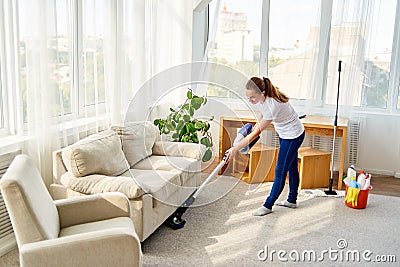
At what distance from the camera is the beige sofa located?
3053mm

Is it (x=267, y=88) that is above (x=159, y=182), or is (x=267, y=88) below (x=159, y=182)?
above

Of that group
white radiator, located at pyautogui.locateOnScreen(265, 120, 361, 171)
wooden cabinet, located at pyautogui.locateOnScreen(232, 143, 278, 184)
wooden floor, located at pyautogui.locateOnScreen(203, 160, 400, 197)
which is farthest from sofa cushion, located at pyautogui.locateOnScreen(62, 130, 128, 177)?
white radiator, located at pyautogui.locateOnScreen(265, 120, 361, 171)

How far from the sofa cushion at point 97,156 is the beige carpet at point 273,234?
590 mm

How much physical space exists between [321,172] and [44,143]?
107 inches

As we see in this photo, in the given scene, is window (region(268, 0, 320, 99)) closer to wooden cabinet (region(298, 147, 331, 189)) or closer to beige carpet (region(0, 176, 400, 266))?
wooden cabinet (region(298, 147, 331, 189))

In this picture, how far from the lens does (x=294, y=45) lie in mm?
5340

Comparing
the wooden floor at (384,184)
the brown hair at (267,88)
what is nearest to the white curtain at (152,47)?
the wooden floor at (384,184)

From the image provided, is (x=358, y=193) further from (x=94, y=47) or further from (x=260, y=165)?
(x=94, y=47)

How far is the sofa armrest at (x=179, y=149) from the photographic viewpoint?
13.1 feet

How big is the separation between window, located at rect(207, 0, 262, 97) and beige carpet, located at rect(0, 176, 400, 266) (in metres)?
1.85

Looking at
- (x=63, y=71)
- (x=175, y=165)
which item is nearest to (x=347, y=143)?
(x=175, y=165)

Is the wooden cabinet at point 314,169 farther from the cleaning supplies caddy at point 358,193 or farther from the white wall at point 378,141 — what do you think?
the white wall at point 378,141

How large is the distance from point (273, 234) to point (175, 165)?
953 mm

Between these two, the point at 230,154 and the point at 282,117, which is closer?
the point at 230,154
